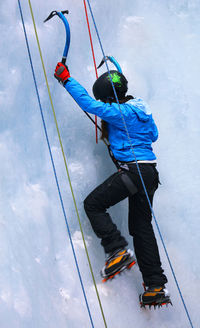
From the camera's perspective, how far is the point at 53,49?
2197 mm

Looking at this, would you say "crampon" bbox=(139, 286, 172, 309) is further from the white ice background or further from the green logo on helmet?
the green logo on helmet

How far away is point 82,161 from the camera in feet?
6.95

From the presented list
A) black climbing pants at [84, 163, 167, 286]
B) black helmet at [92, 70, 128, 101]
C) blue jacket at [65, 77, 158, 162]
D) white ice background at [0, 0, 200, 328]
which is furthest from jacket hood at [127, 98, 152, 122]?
white ice background at [0, 0, 200, 328]

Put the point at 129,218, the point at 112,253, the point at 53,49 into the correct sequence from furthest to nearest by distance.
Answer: the point at 53,49
the point at 129,218
the point at 112,253

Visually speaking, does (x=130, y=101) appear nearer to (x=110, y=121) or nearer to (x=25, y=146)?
(x=110, y=121)

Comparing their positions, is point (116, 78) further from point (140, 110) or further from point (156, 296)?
point (156, 296)

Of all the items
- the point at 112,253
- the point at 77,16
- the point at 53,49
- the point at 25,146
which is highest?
the point at 77,16

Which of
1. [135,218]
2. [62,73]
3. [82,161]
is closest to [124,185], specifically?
[135,218]

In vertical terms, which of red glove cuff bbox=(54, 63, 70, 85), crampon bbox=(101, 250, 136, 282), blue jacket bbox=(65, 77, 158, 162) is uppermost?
red glove cuff bbox=(54, 63, 70, 85)

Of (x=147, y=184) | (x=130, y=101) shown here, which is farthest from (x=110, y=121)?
(x=147, y=184)

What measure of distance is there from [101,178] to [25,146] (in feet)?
1.39

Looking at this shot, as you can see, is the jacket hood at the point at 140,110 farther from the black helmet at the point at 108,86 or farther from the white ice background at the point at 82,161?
the white ice background at the point at 82,161

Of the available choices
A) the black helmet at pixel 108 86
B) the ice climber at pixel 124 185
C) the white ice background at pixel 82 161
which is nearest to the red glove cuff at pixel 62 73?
the ice climber at pixel 124 185

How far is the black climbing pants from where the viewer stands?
1.87 m
